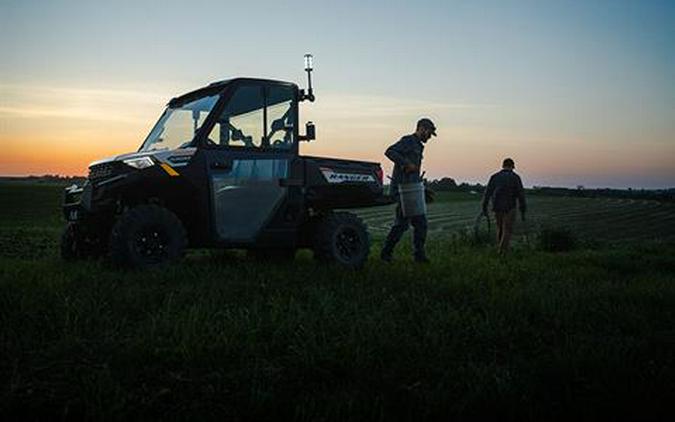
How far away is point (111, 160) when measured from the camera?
261 inches

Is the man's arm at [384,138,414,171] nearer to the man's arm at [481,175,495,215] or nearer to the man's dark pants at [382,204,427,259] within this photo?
the man's dark pants at [382,204,427,259]

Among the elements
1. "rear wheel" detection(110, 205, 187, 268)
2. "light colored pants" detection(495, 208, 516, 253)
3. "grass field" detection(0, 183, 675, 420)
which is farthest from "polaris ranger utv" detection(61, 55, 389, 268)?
"light colored pants" detection(495, 208, 516, 253)

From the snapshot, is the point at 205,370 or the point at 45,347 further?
the point at 45,347

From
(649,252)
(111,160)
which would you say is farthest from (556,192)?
(111,160)

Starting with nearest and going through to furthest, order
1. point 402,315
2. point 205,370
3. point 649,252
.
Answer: point 205,370
point 402,315
point 649,252

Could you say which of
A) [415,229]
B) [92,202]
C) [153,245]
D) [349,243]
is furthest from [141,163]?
[415,229]

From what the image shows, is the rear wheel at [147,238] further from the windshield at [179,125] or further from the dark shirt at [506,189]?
the dark shirt at [506,189]

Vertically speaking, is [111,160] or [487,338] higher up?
[111,160]

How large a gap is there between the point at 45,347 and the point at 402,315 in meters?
2.38

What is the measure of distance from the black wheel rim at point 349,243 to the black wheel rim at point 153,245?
2339 millimetres

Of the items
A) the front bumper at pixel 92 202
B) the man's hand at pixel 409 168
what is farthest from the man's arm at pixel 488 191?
the front bumper at pixel 92 202

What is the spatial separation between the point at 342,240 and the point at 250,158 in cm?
174

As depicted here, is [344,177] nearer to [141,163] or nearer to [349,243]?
[349,243]

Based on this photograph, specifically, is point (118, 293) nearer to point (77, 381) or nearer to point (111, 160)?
point (77, 381)
